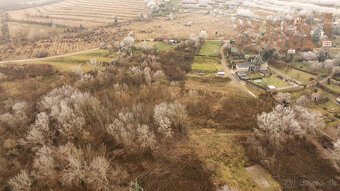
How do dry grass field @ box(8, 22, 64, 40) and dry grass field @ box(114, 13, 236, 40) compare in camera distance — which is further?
dry grass field @ box(114, 13, 236, 40)

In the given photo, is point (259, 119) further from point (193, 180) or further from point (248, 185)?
point (193, 180)

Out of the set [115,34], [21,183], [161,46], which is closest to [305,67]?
[161,46]

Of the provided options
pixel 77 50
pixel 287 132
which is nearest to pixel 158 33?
pixel 77 50

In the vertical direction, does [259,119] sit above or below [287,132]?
above

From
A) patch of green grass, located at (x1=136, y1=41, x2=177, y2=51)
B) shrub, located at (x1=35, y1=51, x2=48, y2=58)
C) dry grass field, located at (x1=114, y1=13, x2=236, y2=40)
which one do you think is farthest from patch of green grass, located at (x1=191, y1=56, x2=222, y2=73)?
shrub, located at (x1=35, y1=51, x2=48, y2=58)

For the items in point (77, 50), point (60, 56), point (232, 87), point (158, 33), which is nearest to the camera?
point (232, 87)

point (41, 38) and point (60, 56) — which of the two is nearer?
point (60, 56)

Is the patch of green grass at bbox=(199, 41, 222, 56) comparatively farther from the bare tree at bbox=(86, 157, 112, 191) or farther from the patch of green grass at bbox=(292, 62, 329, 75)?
the bare tree at bbox=(86, 157, 112, 191)

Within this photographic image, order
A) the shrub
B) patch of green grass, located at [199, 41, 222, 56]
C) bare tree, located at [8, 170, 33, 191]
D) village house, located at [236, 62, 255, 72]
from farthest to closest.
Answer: the shrub → patch of green grass, located at [199, 41, 222, 56] → village house, located at [236, 62, 255, 72] → bare tree, located at [8, 170, 33, 191]
